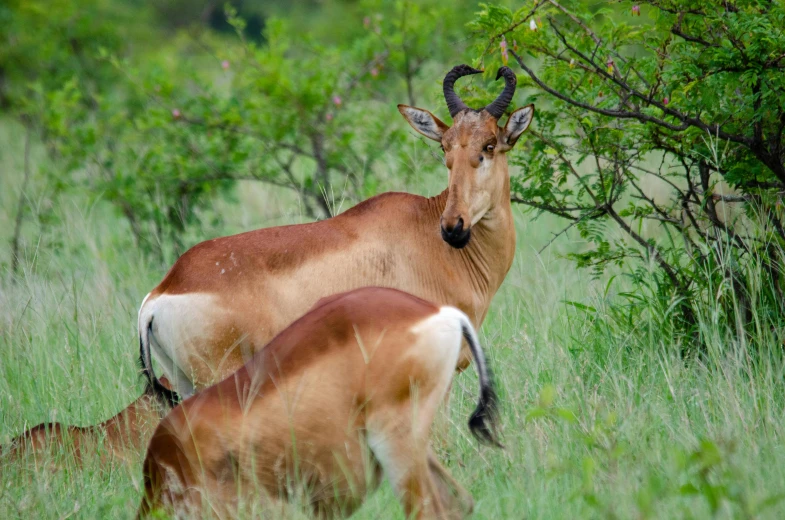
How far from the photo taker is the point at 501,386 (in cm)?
507

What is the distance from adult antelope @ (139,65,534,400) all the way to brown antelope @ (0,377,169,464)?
126 mm

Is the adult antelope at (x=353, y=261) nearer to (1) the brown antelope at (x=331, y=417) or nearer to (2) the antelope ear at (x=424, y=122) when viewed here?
(2) the antelope ear at (x=424, y=122)

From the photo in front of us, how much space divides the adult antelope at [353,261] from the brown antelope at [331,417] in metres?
0.98

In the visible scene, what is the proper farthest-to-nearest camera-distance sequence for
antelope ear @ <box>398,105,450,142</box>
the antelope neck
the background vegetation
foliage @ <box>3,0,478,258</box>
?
1. foliage @ <box>3,0,478,258</box>
2. antelope ear @ <box>398,105,450,142</box>
3. the antelope neck
4. the background vegetation

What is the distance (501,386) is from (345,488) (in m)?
1.72

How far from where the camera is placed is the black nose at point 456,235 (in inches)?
192

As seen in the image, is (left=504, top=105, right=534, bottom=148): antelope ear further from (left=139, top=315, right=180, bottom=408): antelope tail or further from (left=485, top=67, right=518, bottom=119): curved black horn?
(left=139, top=315, right=180, bottom=408): antelope tail

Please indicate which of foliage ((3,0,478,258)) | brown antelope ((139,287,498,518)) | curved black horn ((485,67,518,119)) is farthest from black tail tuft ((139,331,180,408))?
foliage ((3,0,478,258))

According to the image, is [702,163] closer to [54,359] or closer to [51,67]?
[54,359]

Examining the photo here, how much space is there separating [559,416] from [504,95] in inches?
75.9

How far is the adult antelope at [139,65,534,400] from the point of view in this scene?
15.0 ft

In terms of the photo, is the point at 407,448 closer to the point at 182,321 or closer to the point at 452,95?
the point at 182,321

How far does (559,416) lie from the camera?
4.26 meters

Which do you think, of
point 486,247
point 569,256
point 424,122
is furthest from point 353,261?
point 569,256
